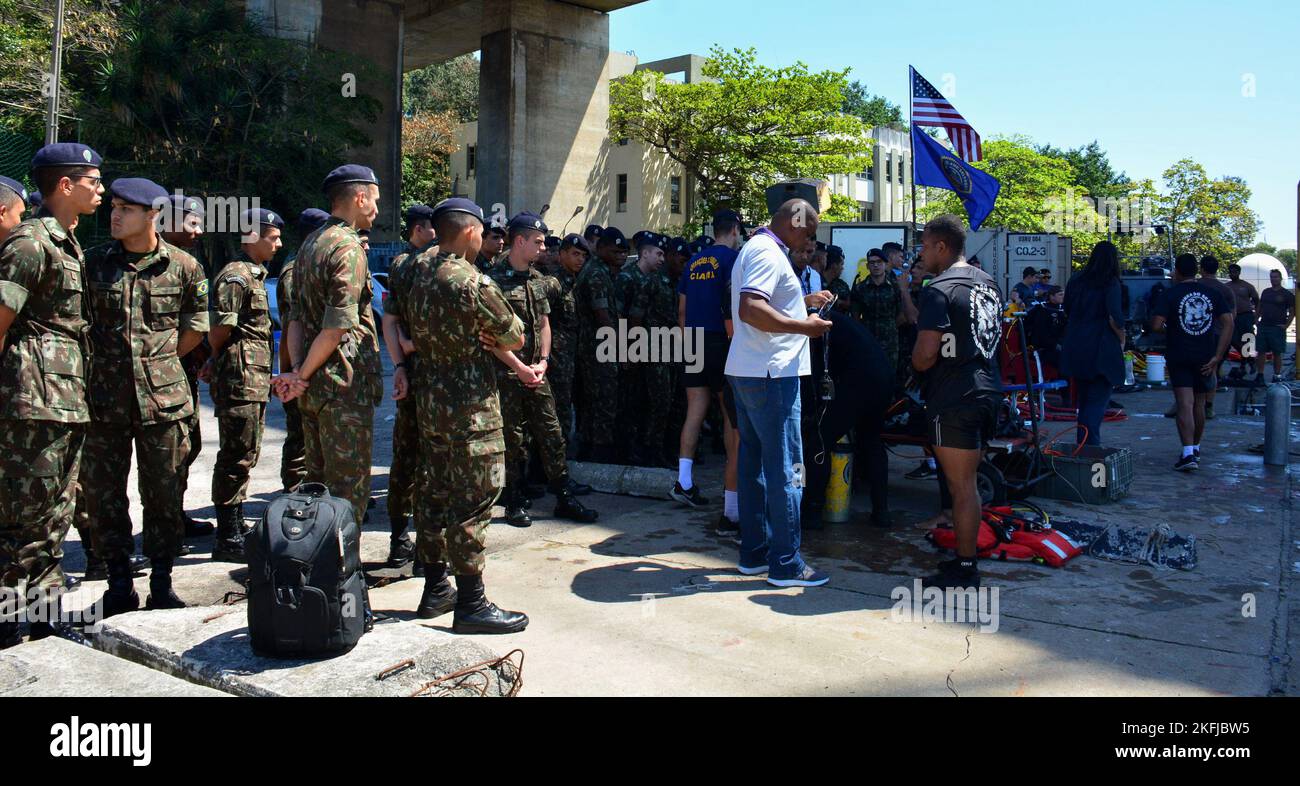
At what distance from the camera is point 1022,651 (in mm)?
4191

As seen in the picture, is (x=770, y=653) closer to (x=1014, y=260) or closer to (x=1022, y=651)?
(x=1022, y=651)

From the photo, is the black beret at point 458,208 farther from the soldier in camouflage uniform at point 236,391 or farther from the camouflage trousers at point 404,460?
the soldier in camouflage uniform at point 236,391

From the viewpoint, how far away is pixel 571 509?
6586mm

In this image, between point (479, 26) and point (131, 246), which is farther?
point (479, 26)

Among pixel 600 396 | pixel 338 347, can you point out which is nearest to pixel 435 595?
pixel 338 347

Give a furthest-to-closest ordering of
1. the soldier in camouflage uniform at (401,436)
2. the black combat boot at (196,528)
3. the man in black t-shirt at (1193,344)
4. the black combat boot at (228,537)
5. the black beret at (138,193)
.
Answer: the man in black t-shirt at (1193,344) → the black combat boot at (196,528) → the black combat boot at (228,537) → the soldier in camouflage uniform at (401,436) → the black beret at (138,193)

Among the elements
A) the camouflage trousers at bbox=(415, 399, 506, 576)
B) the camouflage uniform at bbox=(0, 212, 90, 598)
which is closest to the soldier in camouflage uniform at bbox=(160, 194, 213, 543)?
the camouflage uniform at bbox=(0, 212, 90, 598)

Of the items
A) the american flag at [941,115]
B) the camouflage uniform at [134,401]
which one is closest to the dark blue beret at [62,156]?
the camouflage uniform at [134,401]

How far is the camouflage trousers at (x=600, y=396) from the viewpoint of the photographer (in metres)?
7.91

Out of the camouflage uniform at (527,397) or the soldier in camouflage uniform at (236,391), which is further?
the camouflage uniform at (527,397)

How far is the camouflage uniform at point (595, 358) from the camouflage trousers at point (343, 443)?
332 centimetres

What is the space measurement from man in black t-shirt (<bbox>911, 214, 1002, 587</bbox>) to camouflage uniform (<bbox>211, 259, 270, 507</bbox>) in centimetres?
377
